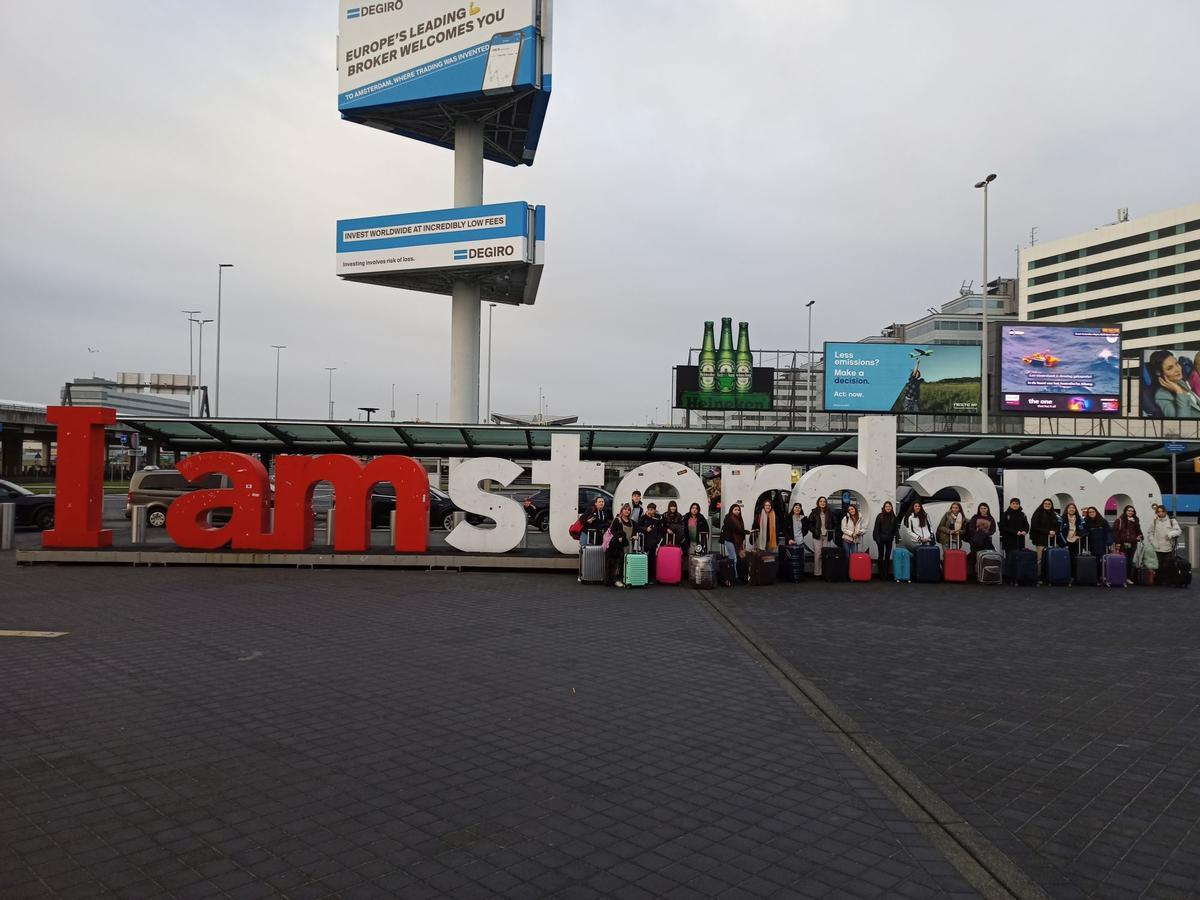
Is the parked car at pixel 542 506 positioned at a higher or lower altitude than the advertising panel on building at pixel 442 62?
lower

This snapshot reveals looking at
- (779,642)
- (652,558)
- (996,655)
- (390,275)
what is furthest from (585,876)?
(390,275)

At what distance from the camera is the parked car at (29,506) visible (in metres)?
23.8

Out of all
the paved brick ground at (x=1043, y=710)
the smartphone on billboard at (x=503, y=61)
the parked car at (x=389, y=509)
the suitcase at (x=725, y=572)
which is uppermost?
the smartphone on billboard at (x=503, y=61)

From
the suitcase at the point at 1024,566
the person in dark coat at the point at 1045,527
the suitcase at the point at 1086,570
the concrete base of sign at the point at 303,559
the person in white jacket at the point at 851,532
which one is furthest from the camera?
the concrete base of sign at the point at 303,559

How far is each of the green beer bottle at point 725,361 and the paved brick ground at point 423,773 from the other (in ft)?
110

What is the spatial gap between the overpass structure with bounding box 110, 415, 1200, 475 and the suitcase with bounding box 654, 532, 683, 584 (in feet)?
17.9

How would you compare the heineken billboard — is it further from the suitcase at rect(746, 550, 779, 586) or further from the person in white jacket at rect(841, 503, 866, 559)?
the suitcase at rect(746, 550, 779, 586)

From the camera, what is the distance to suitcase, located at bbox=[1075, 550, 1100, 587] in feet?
50.5

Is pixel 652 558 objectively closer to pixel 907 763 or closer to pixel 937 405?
pixel 907 763

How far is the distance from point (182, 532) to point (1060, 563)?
57.5 feet

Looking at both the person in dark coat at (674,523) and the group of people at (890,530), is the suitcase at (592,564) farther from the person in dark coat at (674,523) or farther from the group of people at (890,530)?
the person in dark coat at (674,523)

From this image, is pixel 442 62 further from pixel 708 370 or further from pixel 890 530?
pixel 890 530

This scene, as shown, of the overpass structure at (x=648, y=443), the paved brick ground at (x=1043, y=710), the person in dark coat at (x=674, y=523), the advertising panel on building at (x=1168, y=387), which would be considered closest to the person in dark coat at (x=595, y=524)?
the person in dark coat at (x=674, y=523)

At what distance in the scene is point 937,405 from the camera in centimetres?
4000
